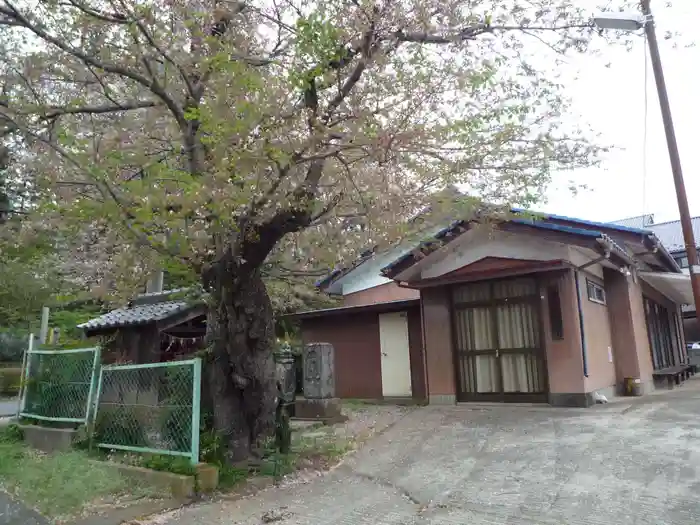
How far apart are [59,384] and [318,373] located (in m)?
A: 4.42

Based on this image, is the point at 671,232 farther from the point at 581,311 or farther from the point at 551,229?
the point at 551,229

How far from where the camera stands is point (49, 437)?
329 inches

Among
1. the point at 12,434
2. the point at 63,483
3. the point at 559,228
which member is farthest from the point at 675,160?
the point at 12,434

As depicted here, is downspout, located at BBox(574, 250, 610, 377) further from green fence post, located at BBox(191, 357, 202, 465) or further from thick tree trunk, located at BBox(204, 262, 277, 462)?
green fence post, located at BBox(191, 357, 202, 465)

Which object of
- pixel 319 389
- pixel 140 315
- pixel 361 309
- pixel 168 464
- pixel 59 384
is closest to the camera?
pixel 168 464

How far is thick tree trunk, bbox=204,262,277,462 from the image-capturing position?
679cm

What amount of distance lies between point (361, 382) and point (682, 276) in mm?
8048

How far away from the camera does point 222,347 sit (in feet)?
22.7

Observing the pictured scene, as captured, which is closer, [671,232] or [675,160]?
[675,160]

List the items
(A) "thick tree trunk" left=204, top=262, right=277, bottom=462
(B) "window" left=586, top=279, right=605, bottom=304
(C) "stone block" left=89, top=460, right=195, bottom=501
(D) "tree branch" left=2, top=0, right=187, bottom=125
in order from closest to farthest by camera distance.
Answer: (C) "stone block" left=89, top=460, right=195, bottom=501 → (D) "tree branch" left=2, top=0, right=187, bottom=125 → (A) "thick tree trunk" left=204, top=262, right=277, bottom=462 → (B) "window" left=586, top=279, right=605, bottom=304

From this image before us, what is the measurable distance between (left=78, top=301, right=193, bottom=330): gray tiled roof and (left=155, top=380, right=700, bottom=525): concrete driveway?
4647mm

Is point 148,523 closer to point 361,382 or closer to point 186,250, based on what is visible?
point 186,250

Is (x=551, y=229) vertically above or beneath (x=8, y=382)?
above

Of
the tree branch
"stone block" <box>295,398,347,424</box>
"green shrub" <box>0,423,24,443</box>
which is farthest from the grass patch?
the tree branch
